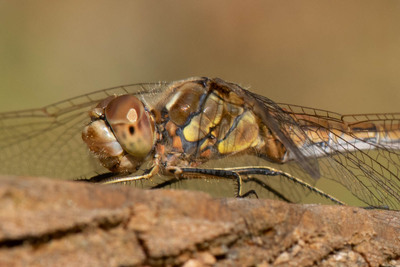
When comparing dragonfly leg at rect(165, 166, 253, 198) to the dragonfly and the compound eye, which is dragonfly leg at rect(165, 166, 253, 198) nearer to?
the dragonfly

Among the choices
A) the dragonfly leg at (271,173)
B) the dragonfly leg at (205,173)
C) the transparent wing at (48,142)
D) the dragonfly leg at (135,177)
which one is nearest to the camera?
the dragonfly leg at (135,177)

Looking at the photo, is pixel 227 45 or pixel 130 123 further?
pixel 227 45

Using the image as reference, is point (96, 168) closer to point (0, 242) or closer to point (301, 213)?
point (301, 213)

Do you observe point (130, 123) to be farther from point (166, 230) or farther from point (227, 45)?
point (227, 45)

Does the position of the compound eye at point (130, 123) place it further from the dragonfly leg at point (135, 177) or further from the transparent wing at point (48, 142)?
the transparent wing at point (48, 142)

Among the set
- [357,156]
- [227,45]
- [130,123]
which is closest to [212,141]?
[130,123]

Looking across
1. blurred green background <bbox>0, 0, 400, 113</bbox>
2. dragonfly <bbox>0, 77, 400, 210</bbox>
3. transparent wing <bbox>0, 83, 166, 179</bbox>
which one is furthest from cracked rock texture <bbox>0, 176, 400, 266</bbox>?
blurred green background <bbox>0, 0, 400, 113</bbox>

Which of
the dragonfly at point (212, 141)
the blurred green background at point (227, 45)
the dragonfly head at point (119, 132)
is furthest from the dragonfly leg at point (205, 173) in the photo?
the blurred green background at point (227, 45)
